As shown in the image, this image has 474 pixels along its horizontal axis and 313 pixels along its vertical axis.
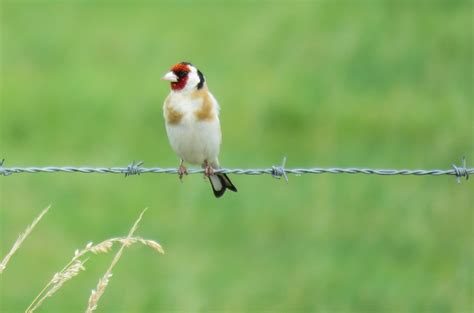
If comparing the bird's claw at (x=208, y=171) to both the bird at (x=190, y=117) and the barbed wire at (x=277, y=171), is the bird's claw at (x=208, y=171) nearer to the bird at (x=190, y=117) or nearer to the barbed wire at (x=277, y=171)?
the bird at (x=190, y=117)

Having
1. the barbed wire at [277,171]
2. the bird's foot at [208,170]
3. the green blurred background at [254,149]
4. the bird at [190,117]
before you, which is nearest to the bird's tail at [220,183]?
the bird's foot at [208,170]

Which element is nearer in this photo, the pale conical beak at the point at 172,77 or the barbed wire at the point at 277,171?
the barbed wire at the point at 277,171

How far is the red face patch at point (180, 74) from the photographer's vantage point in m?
8.02

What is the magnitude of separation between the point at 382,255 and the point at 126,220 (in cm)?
244

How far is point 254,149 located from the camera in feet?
44.8

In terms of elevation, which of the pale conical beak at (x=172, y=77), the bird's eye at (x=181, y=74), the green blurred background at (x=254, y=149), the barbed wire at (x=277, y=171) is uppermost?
the green blurred background at (x=254, y=149)

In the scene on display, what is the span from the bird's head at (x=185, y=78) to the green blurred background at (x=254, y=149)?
2.57 m

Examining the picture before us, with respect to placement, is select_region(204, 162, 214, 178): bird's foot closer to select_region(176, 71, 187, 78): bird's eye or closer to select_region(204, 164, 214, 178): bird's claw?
select_region(204, 164, 214, 178): bird's claw

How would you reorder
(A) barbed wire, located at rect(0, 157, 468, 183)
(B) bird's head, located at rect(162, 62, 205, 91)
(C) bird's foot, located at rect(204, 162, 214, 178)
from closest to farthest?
(A) barbed wire, located at rect(0, 157, 468, 183), (C) bird's foot, located at rect(204, 162, 214, 178), (B) bird's head, located at rect(162, 62, 205, 91)

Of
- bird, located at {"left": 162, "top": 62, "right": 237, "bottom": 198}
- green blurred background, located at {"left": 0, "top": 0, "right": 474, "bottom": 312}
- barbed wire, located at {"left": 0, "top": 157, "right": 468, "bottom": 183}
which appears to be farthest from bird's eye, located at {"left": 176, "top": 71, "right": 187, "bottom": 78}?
green blurred background, located at {"left": 0, "top": 0, "right": 474, "bottom": 312}

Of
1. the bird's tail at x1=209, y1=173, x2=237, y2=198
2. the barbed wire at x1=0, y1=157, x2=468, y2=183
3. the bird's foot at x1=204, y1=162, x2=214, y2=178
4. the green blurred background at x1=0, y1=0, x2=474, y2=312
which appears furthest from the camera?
the green blurred background at x1=0, y1=0, x2=474, y2=312

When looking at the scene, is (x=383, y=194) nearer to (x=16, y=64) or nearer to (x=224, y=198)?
(x=224, y=198)

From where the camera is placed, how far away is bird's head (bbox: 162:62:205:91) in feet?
26.3

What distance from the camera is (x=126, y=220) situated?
11703 millimetres
